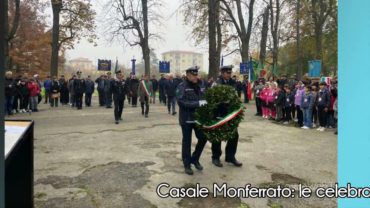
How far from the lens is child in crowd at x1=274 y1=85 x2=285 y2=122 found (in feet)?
46.3

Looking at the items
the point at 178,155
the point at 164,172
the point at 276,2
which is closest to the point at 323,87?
the point at 178,155

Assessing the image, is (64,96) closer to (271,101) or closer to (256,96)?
(256,96)

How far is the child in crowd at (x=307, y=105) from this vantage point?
12.5m

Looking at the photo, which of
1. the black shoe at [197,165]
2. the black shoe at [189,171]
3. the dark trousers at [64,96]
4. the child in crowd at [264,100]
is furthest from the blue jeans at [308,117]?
the dark trousers at [64,96]

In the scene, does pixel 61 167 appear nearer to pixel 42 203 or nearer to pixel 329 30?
pixel 42 203

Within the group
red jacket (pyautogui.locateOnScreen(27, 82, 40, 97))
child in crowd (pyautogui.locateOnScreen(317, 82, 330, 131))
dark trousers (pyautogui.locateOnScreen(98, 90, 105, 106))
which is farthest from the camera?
dark trousers (pyautogui.locateOnScreen(98, 90, 105, 106))

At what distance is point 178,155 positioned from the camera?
26.7ft

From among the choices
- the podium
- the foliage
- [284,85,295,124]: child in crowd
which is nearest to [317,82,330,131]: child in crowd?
[284,85,295,124]: child in crowd

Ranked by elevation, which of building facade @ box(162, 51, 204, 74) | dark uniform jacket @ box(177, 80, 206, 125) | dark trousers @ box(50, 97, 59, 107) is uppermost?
building facade @ box(162, 51, 204, 74)

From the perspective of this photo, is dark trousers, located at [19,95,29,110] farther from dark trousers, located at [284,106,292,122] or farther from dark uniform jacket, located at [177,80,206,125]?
dark uniform jacket, located at [177,80,206,125]

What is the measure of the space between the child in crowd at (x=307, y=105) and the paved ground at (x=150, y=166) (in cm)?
86

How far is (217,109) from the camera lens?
6875 mm

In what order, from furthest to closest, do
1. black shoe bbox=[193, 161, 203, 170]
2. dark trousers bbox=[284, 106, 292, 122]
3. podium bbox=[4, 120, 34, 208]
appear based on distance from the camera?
dark trousers bbox=[284, 106, 292, 122] < black shoe bbox=[193, 161, 203, 170] < podium bbox=[4, 120, 34, 208]

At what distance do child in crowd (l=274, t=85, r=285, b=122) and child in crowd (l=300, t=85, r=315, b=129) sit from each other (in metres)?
1.35
